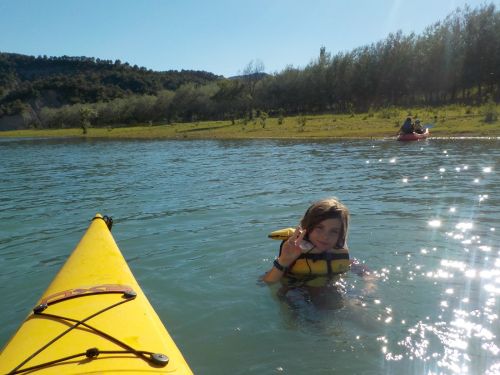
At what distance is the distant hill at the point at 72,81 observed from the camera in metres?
123

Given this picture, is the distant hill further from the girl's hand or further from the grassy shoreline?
the girl's hand

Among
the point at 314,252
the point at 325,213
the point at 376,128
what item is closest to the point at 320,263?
the point at 314,252

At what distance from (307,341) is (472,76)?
52371 millimetres

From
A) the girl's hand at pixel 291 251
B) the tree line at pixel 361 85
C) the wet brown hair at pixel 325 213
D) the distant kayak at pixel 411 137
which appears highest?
the tree line at pixel 361 85

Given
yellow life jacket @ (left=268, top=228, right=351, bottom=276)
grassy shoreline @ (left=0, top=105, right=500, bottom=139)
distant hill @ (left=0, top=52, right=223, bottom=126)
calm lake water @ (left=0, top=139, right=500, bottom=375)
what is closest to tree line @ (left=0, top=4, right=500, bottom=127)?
grassy shoreline @ (left=0, top=105, right=500, bottom=139)

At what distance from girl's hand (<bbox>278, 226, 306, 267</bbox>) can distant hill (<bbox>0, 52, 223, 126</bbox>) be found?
94075 millimetres

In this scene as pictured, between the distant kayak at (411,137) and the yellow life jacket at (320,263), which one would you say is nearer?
the yellow life jacket at (320,263)

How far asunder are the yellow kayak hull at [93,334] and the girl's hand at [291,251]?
180cm

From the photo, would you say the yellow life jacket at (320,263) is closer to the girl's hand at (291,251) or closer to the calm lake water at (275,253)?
the girl's hand at (291,251)

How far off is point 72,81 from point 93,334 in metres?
140

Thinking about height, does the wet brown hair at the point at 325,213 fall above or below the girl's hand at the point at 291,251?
above

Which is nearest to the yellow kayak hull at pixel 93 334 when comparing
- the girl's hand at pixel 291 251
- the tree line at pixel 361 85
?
the girl's hand at pixel 291 251

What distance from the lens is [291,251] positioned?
5.60 metres

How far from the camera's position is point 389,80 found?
55.8 meters
